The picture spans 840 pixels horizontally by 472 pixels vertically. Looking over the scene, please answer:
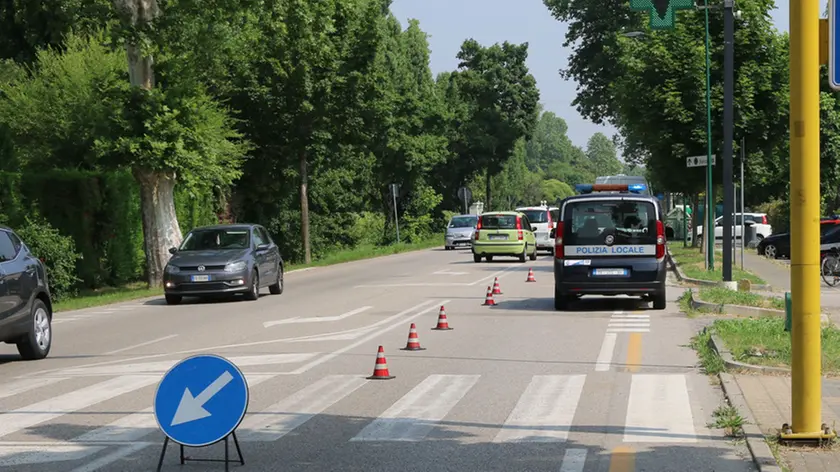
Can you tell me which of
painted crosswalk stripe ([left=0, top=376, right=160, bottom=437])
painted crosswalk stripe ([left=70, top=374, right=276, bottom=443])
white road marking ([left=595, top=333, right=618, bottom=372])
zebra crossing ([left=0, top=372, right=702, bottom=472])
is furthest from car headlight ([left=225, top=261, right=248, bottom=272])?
painted crosswalk stripe ([left=70, top=374, right=276, bottom=443])

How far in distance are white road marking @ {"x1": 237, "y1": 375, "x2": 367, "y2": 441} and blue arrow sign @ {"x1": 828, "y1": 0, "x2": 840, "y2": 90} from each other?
14.9 ft

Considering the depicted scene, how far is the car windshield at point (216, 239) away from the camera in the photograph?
25750 mm

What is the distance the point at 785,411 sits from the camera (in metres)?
9.71

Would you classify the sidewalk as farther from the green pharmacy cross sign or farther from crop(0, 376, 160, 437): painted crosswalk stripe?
the green pharmacy cross sign

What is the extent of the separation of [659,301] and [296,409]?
38.5 feet

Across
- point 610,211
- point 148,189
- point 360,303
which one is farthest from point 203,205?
point 610,211

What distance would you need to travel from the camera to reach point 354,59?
42.6 meters

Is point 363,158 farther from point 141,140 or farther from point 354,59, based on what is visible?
point 141,140

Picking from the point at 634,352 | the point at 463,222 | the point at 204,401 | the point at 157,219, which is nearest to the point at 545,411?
the point at 204,401

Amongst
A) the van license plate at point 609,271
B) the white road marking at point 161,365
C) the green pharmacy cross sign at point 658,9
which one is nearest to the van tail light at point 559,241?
the van license plate at point 609,271

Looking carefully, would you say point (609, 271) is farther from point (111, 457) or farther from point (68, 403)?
point (111, 457)

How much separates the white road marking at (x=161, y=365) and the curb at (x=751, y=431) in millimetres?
4945

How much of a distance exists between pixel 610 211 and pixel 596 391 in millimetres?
9749

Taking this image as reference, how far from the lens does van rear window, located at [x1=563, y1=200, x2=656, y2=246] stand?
67.7 ft
